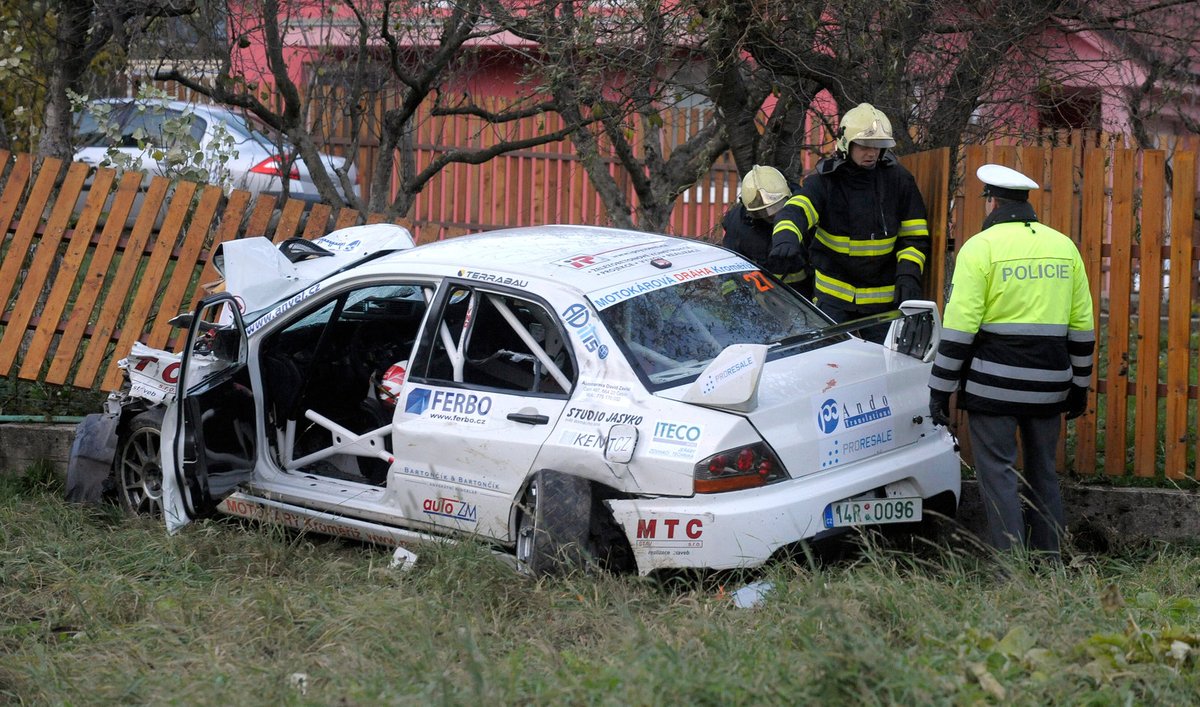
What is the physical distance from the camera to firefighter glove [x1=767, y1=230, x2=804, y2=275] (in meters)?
6.25

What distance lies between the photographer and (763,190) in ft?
22.1

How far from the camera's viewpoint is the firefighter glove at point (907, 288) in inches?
249

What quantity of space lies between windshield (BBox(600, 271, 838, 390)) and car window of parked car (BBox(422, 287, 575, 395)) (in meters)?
0.30

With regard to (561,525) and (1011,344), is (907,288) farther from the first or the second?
(561,525)

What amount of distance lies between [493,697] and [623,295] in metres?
2.04

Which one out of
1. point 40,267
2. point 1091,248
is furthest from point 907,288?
point 40,267

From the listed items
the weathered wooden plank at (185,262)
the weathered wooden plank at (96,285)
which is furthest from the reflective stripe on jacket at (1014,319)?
the weathered wooden plank at (96,285)

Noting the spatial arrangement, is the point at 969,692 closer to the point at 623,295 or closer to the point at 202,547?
the point at 623,295

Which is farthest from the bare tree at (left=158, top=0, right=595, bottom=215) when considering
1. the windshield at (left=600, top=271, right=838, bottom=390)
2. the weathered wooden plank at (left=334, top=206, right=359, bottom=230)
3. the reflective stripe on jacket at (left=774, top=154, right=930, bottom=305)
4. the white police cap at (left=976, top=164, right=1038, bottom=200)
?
the white police cap at (left=976, top=164, right=1038, bottom=200)

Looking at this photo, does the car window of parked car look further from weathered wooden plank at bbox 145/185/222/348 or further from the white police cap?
weathered wooden plank at bbox 145/185/222/348

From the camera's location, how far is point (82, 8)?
905cm

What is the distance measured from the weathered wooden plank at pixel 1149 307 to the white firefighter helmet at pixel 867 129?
118 cm

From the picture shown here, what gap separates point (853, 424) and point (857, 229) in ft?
5.56

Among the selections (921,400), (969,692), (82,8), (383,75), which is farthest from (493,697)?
(383,75)
